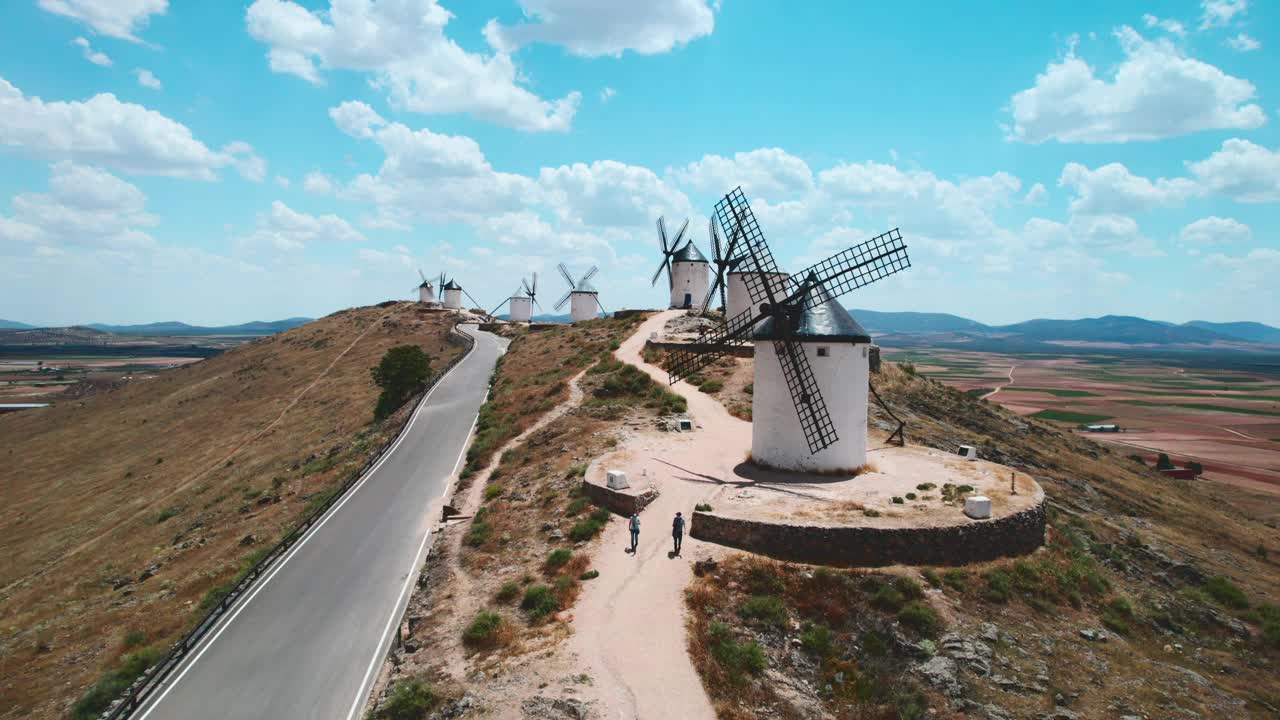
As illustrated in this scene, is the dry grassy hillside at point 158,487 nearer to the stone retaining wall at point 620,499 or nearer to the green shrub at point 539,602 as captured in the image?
the green shrub at point 539,602

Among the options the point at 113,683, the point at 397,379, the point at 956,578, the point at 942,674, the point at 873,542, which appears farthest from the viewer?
the point at 397,379

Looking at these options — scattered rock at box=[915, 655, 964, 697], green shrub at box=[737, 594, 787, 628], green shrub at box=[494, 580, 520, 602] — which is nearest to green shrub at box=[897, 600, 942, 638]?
scattered rock at box=[915, 655, 964, 697]

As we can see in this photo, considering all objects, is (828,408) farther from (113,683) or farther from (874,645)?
(113,683)

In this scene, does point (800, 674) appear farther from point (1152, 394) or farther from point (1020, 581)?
point (1152, 394)

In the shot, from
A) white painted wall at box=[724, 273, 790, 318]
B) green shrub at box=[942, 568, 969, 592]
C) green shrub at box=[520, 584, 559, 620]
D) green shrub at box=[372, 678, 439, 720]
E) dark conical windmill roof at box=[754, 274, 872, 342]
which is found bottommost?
green shrub at box=[372, 678, 439, 720]

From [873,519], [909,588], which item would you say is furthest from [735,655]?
[873,519]

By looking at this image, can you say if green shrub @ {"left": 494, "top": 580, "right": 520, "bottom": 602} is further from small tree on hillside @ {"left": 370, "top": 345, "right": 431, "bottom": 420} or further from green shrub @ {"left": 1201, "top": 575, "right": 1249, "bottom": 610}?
small tree on hillside @ {"left": 370, "top": 345, "right": 431, "bottom": 420}

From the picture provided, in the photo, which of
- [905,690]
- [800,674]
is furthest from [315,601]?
[905,690]

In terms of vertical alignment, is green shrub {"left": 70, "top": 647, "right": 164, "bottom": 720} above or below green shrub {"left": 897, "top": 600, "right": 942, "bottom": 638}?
below
